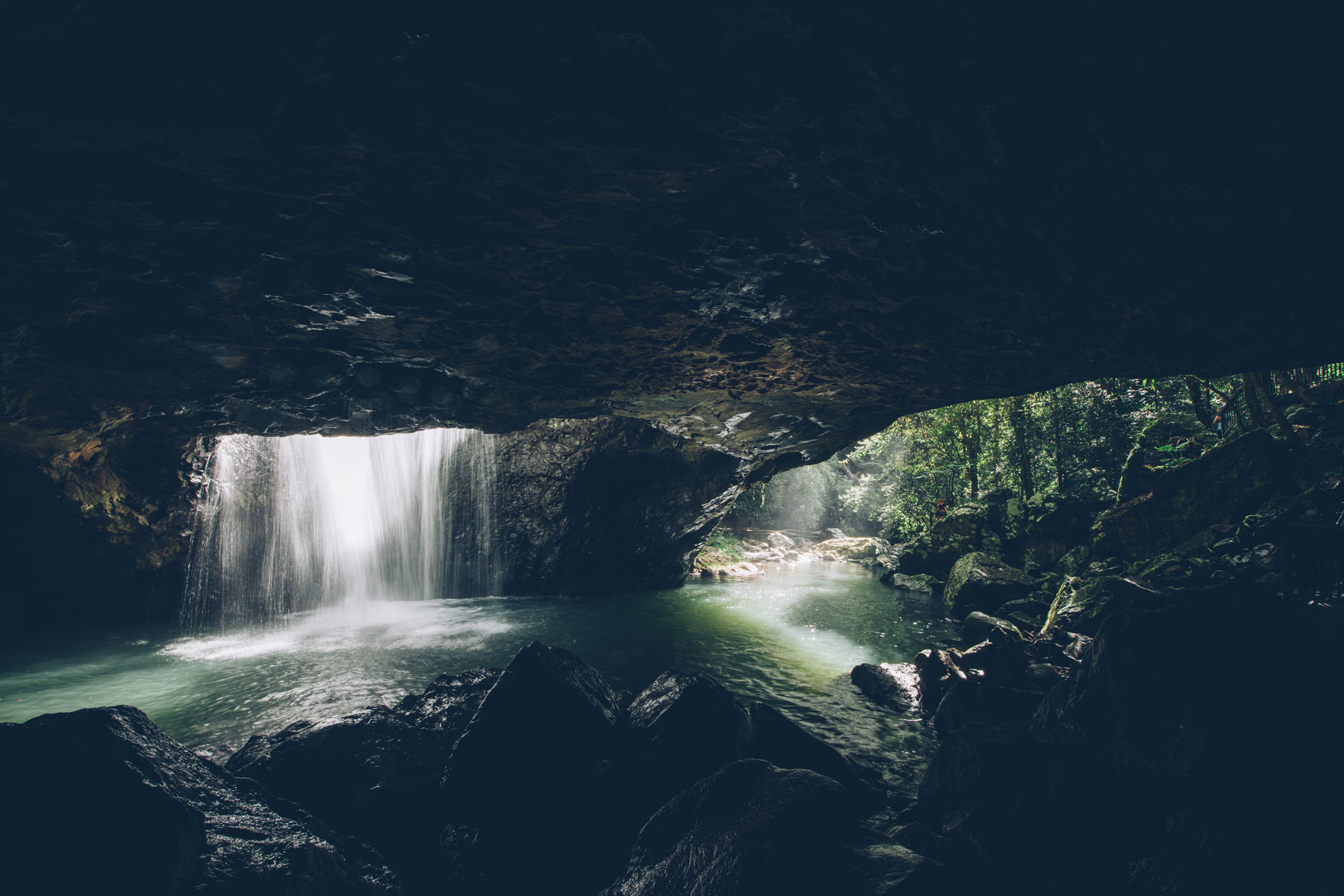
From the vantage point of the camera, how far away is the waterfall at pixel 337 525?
43.0 feet

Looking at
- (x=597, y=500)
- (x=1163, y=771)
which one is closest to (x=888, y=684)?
(x=1163, y=771)

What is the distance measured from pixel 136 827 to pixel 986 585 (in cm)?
1541

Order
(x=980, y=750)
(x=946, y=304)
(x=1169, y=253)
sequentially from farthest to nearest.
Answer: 1. (x=946, y=304)
2. (x=1169, y=253)
3. (x=980, y=750)

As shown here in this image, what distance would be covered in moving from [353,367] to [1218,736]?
386 inches

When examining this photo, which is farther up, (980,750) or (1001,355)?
(1001,355)

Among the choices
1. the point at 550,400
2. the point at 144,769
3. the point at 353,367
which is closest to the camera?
the point at 144,769

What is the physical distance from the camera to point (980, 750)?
4.04m

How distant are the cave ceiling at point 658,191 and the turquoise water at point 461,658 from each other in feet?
14.7

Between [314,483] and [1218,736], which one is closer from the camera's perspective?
[1218,736]

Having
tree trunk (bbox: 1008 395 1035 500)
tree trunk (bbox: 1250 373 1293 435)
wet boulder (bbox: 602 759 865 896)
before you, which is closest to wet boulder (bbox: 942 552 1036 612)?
tree trunk (bbox: 1008 395 1035 500)

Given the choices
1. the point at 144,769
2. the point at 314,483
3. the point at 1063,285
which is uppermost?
the point at 1063,285

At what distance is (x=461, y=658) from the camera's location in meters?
9.13

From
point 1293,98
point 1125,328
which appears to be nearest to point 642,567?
point 1125,328

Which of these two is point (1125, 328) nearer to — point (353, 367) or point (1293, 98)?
point (1293, 98)
